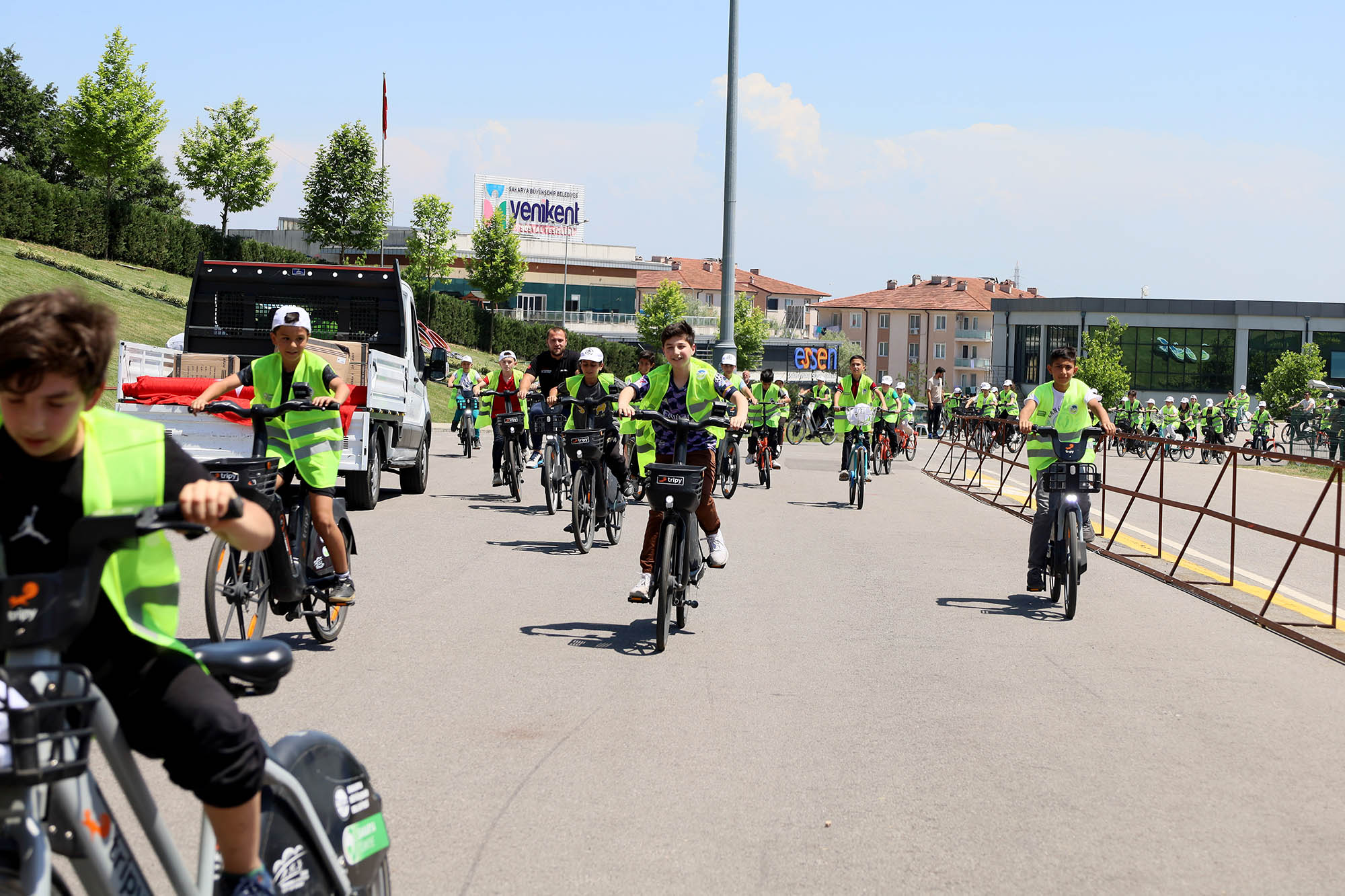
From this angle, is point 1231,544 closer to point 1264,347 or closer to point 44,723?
point 44,723

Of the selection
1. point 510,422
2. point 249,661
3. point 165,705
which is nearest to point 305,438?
point 249,661

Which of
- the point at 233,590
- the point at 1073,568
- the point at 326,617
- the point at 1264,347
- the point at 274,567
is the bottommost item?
the point at 326,617

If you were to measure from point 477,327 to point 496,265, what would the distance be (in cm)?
667

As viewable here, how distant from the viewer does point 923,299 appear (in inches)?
5468

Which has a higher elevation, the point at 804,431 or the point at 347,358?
the point at 347,358

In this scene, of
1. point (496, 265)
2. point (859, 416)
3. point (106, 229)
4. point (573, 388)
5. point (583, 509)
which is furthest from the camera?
point (496, 265)

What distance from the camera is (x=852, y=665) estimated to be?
7.47m

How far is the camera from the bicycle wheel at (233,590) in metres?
6.88

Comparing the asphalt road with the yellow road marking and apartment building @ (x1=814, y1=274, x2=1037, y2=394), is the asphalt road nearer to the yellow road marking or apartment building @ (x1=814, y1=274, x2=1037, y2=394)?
the yellow road marking

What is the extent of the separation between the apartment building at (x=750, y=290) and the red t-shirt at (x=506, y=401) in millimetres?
107520

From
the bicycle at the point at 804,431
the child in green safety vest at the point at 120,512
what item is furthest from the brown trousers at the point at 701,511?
the bicycle at the point at 804,431

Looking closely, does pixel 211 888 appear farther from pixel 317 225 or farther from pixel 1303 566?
pixel 317 225

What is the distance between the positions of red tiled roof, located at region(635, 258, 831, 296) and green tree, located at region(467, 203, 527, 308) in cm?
5735

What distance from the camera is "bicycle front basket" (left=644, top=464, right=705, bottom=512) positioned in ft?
26.5
